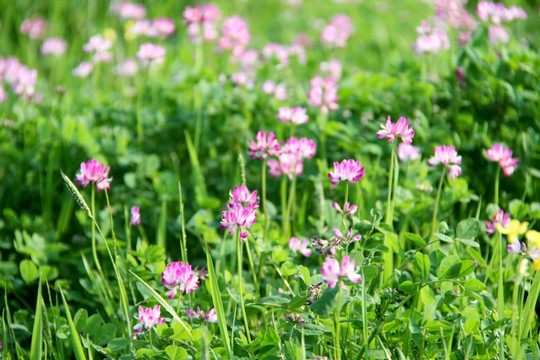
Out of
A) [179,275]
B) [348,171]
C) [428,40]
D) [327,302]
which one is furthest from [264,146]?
[428,40]

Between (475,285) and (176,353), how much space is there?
2.26 feet

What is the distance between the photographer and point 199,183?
209cm

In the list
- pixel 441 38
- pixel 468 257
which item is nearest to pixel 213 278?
pixel 468 257

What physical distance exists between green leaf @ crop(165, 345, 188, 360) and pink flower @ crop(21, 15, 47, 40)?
313 centimetres

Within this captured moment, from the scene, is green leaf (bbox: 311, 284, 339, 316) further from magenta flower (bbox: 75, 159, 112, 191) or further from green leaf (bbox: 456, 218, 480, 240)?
magenta flower (bbox: 75, 159, 112, 191)

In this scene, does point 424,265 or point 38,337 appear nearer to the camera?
point 38,337

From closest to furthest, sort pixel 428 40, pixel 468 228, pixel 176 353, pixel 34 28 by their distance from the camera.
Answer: pixel 176 353 < pixel 468 228 < pixel 428 40 < pixel 34 28

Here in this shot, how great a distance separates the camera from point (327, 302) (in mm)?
1149

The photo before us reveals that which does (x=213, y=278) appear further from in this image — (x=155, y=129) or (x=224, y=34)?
(x=224, y=34)

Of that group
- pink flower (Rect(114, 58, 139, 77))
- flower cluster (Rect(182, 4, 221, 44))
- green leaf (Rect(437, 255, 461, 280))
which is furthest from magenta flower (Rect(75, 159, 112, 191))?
pink flower (Rect(114, 58, 139, 77))

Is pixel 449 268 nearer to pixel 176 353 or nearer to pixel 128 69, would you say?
pixel 176 353

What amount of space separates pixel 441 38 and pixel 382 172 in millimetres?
730

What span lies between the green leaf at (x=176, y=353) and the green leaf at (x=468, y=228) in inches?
29.2

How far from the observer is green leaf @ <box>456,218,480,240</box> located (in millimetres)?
1423
